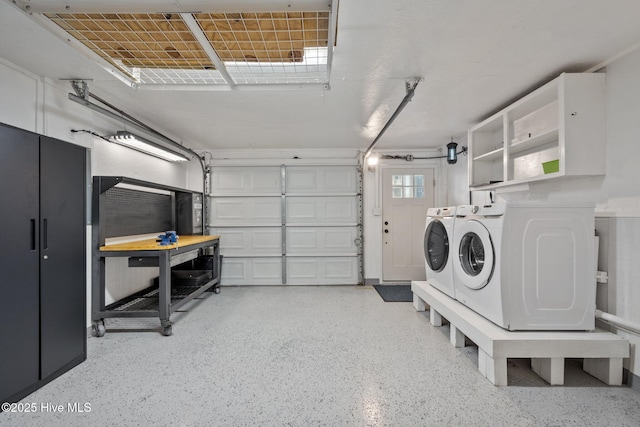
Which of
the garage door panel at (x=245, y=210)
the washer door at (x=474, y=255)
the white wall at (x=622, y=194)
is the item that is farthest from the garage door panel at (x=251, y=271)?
the white wall at (x=622, y=194)

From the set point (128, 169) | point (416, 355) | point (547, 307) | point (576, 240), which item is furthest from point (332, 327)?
point (128, 169)

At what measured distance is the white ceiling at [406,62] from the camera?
1438mm

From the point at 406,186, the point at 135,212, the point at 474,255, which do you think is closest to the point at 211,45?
the point at 135,212

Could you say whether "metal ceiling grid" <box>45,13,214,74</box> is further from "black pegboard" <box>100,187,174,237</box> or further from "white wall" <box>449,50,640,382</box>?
"white wall" <box>449,50,640,382</box>

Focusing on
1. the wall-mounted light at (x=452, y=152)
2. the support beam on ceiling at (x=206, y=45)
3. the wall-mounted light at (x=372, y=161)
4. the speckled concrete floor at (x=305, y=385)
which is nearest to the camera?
the support beam on ceiling at (x=206, y=45)

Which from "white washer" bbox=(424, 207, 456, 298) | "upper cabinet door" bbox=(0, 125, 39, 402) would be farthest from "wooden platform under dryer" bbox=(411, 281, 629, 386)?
"upper cabinet door" bbox=(0, 125, 39, 402)

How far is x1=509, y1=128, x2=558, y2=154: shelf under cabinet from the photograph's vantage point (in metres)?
2.16

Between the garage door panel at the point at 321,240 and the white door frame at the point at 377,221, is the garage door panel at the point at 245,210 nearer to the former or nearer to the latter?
the garage door panel at the point at 321,240

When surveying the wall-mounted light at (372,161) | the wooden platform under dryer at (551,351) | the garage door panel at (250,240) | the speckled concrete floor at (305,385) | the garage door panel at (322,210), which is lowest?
the speckled concrete floor at (305,385)

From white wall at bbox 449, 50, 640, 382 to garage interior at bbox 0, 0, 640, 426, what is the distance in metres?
0.01

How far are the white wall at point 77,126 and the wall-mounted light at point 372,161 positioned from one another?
3331mm

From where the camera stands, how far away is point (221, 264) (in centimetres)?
457

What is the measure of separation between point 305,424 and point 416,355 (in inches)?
46.6

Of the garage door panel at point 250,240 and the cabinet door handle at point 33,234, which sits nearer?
the cabinet door handle at point 33,234
